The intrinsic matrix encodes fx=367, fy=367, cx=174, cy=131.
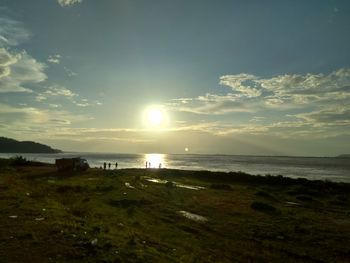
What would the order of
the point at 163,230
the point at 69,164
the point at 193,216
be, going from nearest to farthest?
the point at 163,230, the point at 193,216, the point at 69,164

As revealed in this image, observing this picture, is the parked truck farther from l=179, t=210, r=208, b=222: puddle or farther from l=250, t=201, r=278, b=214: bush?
l=179, t=210, r=208, b=222: puddle

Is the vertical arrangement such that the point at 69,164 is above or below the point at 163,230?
above

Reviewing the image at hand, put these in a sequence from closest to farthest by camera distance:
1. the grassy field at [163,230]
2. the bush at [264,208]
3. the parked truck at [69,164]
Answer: the grassy field at [163,230]
the bush at [264,208]
the parked truck at [69,164]

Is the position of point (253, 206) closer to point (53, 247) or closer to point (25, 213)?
point (25, 213)

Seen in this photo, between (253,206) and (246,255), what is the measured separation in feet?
53.7

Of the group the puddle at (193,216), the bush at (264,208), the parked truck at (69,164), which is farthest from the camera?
the parked truck at (69,164)

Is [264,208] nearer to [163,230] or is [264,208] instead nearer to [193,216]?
[193,216]

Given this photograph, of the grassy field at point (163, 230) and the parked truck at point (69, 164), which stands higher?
the parked truck at point (69, 164)

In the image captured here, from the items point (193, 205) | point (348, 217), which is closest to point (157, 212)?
point (193, 205)

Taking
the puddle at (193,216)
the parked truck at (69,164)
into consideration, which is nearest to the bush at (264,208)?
the puddle at (193,216)

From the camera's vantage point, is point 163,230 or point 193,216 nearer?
point 163,230

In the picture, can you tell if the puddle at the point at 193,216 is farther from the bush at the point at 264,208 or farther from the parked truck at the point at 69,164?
the parked truck at the point at 69,164

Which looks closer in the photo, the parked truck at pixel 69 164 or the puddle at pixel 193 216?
the puddle at pixel 193 216

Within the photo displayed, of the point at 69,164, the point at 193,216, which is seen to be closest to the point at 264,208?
the point at 193,216
